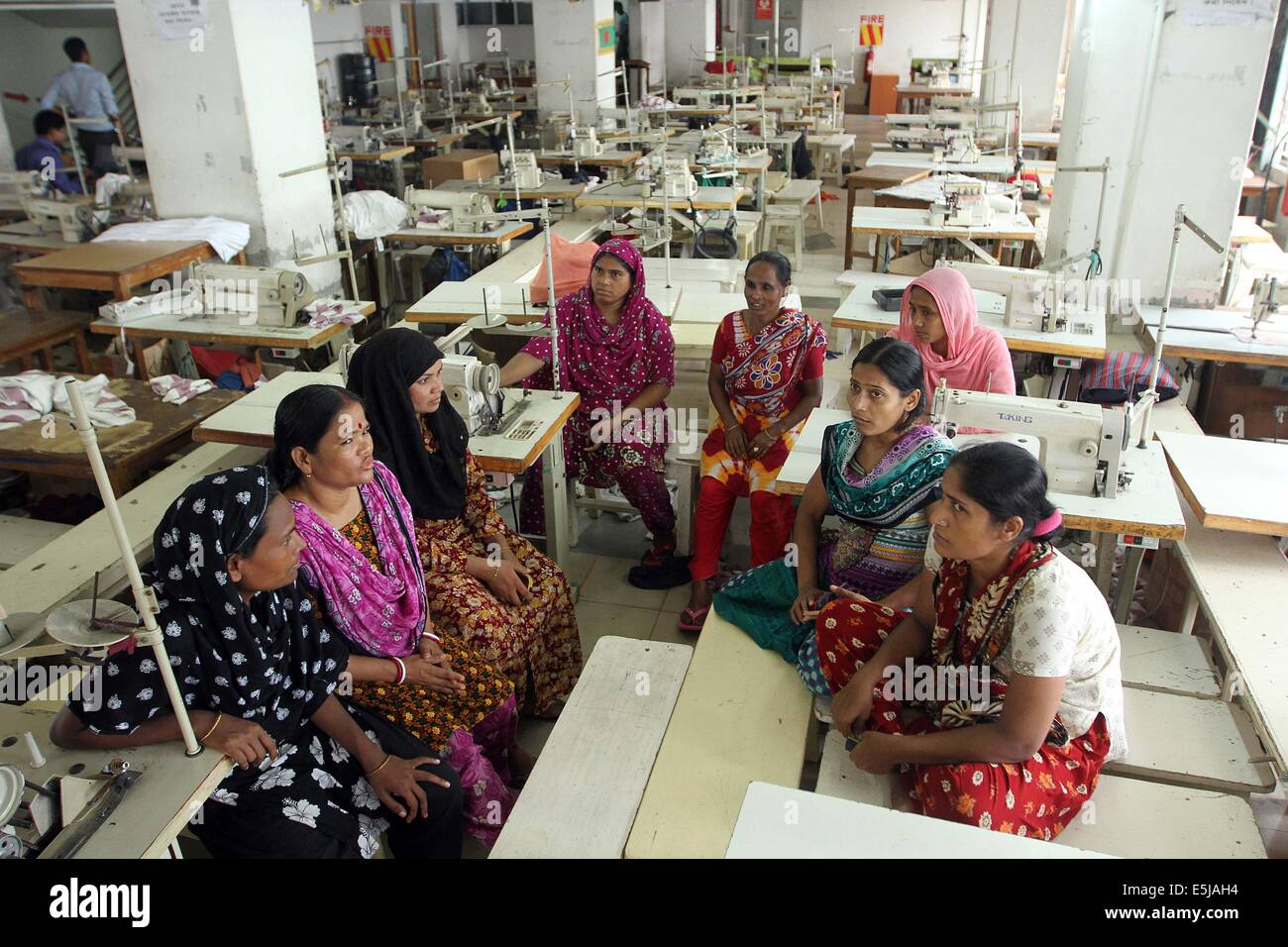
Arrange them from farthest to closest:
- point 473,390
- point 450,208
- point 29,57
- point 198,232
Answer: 1. point 29,57
2. point 450,208
3. point 198,232
4. point 473,390

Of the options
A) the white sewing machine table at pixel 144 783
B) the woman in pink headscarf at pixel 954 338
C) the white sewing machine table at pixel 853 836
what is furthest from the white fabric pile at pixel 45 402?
the white sewing machine table at pixel 853 836

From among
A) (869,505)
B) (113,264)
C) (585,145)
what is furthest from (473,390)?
(585,145)

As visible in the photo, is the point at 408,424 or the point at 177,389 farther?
the point at 177,389

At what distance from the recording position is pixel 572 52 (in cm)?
1072

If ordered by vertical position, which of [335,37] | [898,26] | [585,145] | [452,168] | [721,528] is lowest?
[721,528]

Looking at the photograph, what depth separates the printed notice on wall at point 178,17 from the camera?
5465mm

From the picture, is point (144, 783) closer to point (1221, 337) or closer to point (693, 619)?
point (693, 619)

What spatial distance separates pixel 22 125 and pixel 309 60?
5.52m

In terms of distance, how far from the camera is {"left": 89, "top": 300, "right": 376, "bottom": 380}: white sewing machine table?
436cm

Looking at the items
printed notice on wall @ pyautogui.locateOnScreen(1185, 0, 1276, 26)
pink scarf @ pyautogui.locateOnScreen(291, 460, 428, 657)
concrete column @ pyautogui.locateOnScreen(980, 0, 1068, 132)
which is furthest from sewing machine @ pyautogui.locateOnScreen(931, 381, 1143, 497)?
concrete column @ pyautogui.locateOnScreen(980, 0, 1068, 132)

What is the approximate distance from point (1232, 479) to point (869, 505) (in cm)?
126

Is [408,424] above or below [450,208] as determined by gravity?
below
